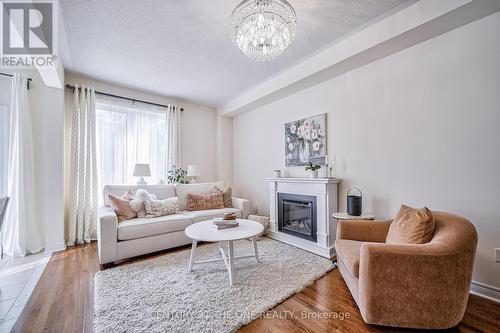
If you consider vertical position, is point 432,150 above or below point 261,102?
below

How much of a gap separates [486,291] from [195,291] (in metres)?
→ 2.55

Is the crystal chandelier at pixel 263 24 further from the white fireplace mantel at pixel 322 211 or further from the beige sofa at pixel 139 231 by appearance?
the beige sofa at pixel 139 231

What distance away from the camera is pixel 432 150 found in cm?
214

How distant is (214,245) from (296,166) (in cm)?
181

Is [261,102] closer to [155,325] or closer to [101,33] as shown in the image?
[101,33]

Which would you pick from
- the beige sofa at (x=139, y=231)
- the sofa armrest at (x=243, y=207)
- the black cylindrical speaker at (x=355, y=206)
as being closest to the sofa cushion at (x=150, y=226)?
the beige sofa at (x=139, y=231)

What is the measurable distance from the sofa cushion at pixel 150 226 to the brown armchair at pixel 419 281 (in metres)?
2.36

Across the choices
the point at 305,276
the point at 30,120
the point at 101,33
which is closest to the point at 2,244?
the point at 30,120

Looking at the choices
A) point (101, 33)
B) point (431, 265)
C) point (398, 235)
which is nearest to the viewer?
point (431, 265)

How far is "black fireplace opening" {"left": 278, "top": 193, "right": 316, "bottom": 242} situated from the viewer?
116 inches

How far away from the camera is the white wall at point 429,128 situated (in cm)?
183

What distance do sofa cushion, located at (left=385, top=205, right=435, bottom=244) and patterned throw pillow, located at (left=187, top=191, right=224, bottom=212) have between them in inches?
106

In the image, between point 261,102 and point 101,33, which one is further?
point 261,102

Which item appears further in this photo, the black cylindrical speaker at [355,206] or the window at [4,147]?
the window at [4,147]
